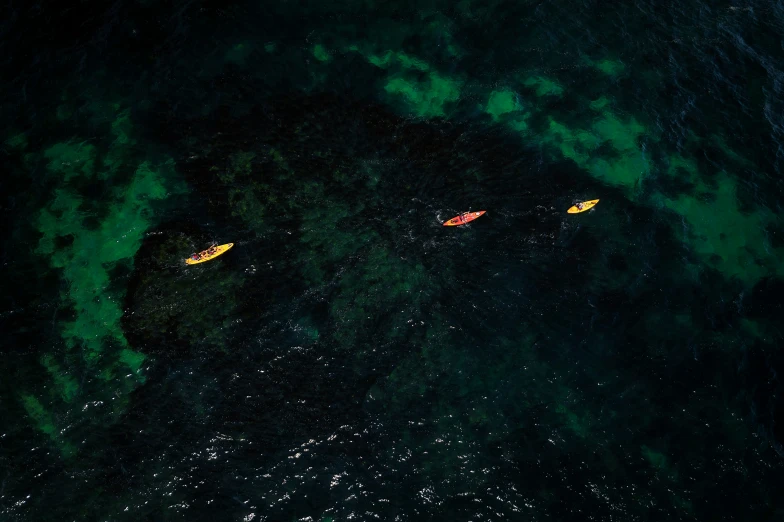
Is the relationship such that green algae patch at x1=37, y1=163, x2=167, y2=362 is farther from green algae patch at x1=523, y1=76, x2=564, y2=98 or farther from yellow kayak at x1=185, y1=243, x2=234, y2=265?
green algae patch at x1=523, y1=76, x2=564, y2=98

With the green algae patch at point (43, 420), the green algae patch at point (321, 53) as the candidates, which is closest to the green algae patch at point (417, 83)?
the green algae patch at point (321, 53)

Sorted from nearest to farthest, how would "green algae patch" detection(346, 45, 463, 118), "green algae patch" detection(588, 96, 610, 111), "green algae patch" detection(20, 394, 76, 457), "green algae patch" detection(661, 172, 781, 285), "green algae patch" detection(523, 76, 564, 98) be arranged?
"green algae patch" detection(20, 394, 76, 457)
"green algae patch" detection(661, 172, 781, 285)
"green algae patch" detection(346, 45, 463, 118)
"green algae patch" detection(588, 96, 610, 111)
"green algae patch" detection(523, 76, 564, 98)

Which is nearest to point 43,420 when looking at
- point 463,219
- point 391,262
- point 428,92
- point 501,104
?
point 391,262

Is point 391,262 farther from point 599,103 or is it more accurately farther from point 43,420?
point 599,103

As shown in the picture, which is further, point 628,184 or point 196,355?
point 628,184

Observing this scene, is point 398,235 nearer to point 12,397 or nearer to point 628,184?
point 628,184

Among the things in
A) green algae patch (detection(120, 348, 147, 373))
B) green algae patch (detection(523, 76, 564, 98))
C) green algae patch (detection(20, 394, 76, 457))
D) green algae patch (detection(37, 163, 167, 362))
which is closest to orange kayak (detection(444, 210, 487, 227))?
green algae patch (detection(523, 76, 564, 98))

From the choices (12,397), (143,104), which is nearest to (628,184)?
(143,104)
